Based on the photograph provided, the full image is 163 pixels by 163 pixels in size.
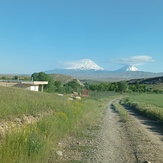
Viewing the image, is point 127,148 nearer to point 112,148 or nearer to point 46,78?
point 112,148

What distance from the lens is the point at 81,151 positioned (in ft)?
44.8

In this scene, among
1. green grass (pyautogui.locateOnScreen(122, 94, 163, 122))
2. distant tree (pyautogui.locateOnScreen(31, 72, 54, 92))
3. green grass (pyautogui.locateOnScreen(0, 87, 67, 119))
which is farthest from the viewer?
distant tree (pyautogui.locateOnScreen(31, 72, 54, 92))

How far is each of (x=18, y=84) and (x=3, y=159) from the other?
242 ft

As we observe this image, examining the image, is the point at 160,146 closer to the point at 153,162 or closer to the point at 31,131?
the point at 153,162

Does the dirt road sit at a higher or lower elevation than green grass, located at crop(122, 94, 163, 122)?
higher

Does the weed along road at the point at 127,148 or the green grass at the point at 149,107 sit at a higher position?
the weed along road at the point at 127,148

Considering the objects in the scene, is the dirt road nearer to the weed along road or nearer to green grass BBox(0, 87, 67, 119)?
the weed along road

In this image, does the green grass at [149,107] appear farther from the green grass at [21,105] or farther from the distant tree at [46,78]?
the distant tree at [46,78]

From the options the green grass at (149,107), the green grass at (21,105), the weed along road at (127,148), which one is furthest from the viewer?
the green grass at (149,107)

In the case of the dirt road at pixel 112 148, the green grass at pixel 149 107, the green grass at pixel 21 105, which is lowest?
the green grass at pixel 149 107

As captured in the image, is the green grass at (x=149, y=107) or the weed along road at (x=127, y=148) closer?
the weed along road at (x=127, y=148)

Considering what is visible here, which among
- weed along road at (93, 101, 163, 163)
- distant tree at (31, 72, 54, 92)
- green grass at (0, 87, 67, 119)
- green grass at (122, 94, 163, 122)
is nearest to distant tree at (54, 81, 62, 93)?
distant tree at (31, 72, 54, 92)

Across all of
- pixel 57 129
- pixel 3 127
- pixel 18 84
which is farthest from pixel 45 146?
pixel 18 84

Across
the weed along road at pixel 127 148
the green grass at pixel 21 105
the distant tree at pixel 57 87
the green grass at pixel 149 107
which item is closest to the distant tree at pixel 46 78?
the distant tree at pixel 57 87
